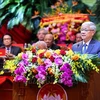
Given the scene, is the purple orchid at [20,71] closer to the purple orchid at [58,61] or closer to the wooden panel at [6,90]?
the purple orchid at [58,61]

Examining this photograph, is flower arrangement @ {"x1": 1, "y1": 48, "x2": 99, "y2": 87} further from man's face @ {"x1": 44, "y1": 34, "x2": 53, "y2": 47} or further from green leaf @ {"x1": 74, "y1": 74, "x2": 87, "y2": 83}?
man's face @ {"x1": 44, "y1": 34, "x2": 53, "y2": 47}

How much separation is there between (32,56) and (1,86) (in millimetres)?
1704

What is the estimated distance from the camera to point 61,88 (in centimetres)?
413

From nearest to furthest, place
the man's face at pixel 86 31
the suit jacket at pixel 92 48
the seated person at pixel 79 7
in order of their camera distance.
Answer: the suit jacket at pixel 92 48, the man's face at pixel 86 31, the seated person at pixel 79 7

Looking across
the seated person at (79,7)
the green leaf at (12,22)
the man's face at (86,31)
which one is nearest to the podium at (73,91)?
the man's face at (86,31)

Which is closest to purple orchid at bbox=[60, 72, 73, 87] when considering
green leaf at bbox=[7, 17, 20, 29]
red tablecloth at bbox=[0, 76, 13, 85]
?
red tablecloth at bbox=[0, 76, 13, 85]

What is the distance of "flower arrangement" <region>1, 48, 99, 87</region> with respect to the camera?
4.04 metres

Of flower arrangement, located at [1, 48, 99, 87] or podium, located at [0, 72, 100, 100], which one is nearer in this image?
flower arrangement, located at [1, 48, 99, 87]

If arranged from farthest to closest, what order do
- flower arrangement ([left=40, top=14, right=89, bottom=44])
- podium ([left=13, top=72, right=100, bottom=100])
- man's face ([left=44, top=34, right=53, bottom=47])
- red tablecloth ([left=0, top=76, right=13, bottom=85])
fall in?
flower arrangement ([left=40, top=14, right=89, bottom=44])
man's face ([left=44, top=34, right=53, bottom=47])
red tablecloth ([left=0, top=76, right=13, bottom=85])
podium ([left=13, top=72, right=100, bottom=100])

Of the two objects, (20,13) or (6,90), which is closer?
(6,90)

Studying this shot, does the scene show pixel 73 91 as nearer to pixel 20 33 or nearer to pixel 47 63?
pixel 47 63

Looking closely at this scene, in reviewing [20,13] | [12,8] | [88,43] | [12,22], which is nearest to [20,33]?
[12,22]

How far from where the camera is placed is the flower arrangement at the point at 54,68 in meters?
4.04

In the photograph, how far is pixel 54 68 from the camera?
13.3 ft
